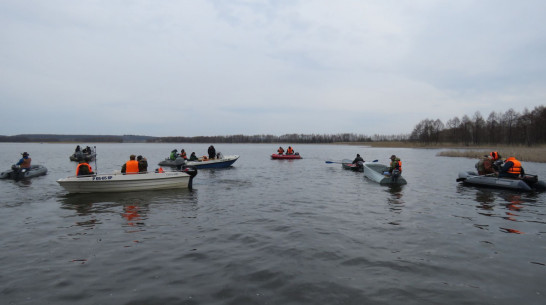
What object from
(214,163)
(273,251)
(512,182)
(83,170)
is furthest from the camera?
(214,163)

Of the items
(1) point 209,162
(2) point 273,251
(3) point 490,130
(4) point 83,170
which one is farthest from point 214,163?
(3) point 490,130

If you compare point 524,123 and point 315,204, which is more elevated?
point 524,123

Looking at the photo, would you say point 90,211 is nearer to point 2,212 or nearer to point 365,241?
point 2,212

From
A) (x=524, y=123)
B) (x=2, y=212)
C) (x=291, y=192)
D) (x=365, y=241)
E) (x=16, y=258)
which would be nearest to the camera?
(x=16, y=258)

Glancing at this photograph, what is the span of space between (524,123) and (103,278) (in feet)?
311

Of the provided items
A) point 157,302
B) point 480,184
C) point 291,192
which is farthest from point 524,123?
point 157,302

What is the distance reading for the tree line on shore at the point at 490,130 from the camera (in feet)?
233

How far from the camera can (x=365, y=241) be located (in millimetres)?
7488

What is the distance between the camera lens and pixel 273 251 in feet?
22.5

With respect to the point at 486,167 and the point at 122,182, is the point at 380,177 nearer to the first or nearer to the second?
the point at 486,167

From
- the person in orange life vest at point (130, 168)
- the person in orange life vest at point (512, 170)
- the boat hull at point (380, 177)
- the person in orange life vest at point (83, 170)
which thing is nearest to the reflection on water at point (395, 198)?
the boat hull at point (380, 177)

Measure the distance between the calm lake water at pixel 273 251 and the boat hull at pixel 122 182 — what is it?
3.71 ft

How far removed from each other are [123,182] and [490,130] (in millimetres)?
97102

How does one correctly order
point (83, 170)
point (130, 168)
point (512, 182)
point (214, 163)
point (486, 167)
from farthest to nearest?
point (214, 163) < point (486, 167) < point (130, 168) < point (512, 182) < point (83, 170)
